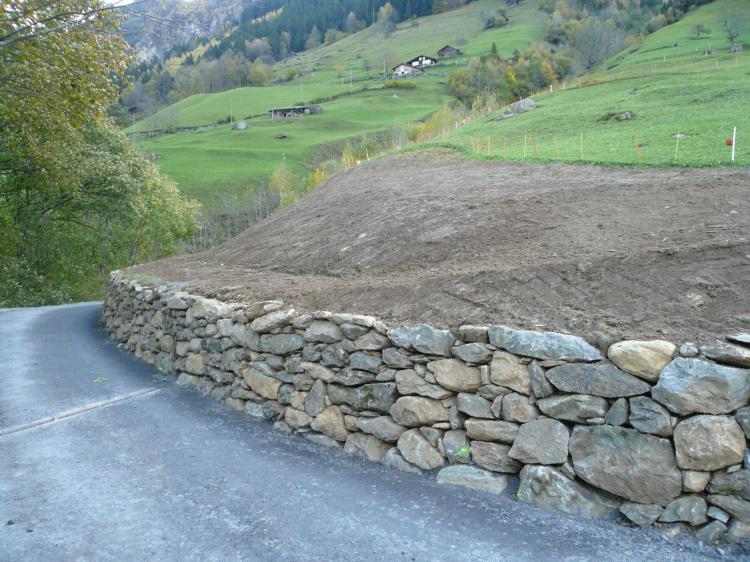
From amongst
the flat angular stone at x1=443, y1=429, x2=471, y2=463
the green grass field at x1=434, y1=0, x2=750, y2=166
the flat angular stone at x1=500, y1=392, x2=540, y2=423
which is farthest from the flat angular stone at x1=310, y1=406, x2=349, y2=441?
the green grass field at x1=434, y1=0, x2=750, y2=166

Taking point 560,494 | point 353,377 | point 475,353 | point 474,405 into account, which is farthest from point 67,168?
point 560,494

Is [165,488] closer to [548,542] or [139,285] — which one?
[548,542]

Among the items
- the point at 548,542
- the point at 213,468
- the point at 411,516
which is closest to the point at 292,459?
the point at 213,468

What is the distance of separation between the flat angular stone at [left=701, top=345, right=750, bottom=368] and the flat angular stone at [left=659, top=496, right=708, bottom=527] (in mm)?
1037

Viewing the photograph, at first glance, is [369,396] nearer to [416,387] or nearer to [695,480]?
[416,387]

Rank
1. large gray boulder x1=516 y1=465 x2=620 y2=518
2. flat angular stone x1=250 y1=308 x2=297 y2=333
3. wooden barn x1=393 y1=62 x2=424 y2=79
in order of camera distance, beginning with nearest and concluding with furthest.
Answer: large gray boulder x1=516 y1=465 x2=620 y2=518 → flat angular stone x1=250 y1=308 x2=297 y2=333 → wooden barn x1=393 y1=62 x2=424 y2=79

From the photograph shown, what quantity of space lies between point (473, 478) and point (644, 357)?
6.16 feet

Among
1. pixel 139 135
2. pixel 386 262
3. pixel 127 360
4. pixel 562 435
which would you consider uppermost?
pixel 139 135

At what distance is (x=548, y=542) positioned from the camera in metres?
4.27

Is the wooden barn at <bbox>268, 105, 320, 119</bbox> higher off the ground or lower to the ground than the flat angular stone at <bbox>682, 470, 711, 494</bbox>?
higher

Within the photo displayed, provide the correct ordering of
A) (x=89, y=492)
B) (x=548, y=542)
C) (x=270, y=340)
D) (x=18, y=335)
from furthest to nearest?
1. (x=18, y=335)
2. (x=270, y=340)
3. (x=89, y=492)
4. (x=548, y=542)

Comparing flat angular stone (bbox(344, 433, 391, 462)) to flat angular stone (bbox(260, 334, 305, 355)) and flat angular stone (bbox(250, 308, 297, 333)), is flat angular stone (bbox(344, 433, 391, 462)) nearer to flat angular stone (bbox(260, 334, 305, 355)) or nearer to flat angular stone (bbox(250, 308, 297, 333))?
flat angular stone (bbox(260, 334, 305, 355))

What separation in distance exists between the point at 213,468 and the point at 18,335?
33.8ft

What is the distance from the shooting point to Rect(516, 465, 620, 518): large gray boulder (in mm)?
4531
